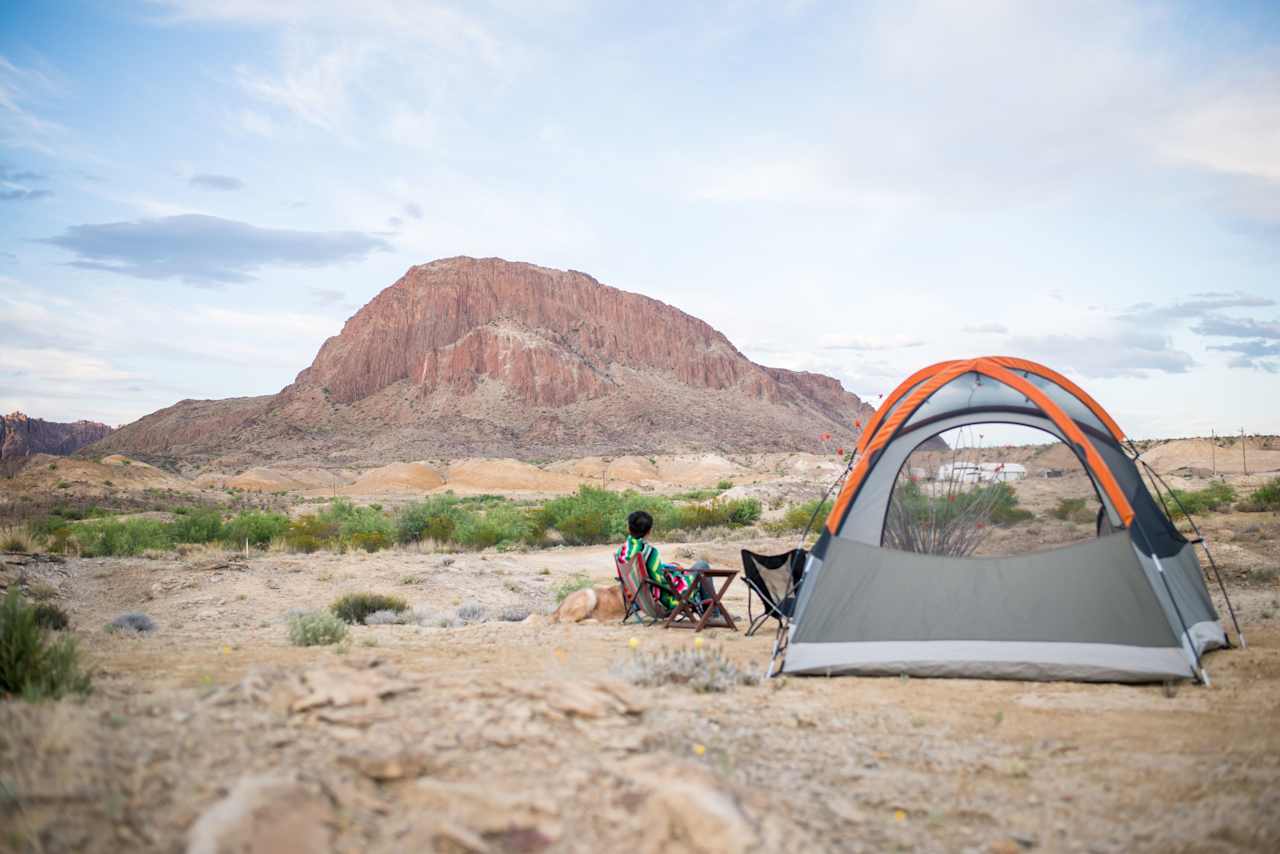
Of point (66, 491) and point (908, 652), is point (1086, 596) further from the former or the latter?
point (66, 491)

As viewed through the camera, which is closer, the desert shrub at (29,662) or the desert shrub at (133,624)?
the desert shrub at (29,662)

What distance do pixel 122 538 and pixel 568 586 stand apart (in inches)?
430

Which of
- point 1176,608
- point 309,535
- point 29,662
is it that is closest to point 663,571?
point 1176,608

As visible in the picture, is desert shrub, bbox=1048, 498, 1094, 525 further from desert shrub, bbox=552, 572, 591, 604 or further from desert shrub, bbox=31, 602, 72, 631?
desert shrub, bbox=31, 602, 72, 631

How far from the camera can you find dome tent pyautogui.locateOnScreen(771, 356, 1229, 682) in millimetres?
6191

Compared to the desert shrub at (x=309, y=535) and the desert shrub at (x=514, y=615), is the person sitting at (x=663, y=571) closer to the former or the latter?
the desert shrub at (x=514, y=615)

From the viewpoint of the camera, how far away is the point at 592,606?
32.3ft

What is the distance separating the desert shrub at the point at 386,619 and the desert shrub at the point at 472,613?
0.69 m

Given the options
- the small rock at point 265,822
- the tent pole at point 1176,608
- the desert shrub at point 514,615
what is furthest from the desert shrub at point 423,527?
the small rock at point 265,822

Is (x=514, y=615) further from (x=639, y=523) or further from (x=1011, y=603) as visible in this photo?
(x=1011, y=603)

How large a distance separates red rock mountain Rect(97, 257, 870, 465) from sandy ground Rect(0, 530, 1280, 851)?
237ft

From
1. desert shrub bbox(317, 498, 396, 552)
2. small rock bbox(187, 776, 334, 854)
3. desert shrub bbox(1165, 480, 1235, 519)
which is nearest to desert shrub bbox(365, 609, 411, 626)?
small rock bbox(187, 776, 334, 854)

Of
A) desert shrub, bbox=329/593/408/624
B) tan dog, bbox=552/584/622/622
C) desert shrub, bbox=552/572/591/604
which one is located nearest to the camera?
tan dog, bbox=552/584/622/622

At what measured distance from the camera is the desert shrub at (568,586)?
13449 mm
